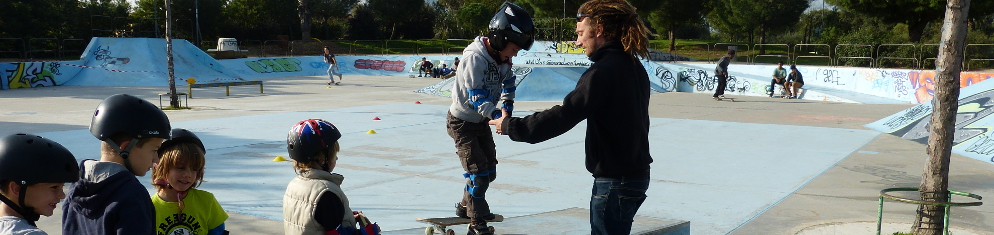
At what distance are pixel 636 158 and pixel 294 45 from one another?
48159mm

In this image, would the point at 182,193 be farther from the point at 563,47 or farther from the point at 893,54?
the point at 563,47

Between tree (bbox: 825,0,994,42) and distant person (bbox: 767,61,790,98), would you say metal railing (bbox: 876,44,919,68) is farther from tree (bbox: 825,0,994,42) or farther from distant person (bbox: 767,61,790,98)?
distant person (bbox: 767,61,790,98)

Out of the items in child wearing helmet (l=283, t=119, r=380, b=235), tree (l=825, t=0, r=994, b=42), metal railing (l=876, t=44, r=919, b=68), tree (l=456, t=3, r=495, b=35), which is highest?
tree (l=456, t=3, r=495, b=35)

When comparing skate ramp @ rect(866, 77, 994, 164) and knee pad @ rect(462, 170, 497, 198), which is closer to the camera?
knee pad @ rect(462, 170, 497, 198)

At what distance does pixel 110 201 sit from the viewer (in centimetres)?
250

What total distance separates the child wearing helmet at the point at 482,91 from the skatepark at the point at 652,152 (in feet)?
1.39

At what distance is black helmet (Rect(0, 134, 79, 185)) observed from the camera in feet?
7.30

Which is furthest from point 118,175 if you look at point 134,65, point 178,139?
point 134,65

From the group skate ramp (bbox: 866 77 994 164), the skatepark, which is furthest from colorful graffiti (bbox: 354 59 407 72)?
skate ramp (bbox: 866 77 994 164)

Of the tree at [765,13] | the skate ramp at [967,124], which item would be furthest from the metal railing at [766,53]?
the skate ramp at [967,124]

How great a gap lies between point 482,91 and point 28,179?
253 cm

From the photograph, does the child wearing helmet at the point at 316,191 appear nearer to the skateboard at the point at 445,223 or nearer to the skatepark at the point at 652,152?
the skateboard at the point at 445,223

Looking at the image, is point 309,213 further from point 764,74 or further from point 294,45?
point 294,45

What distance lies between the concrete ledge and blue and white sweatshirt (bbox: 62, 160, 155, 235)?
249 cm
